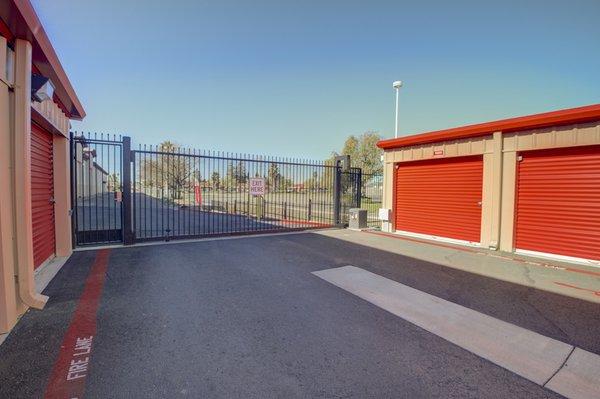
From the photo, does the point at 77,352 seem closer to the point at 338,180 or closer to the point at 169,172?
the point at 169,172

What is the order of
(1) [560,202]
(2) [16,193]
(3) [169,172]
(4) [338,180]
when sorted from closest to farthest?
(2) [16,193], (1) [560,202], (3) [169,172], (4) [338,180]

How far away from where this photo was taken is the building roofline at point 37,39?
3114mm

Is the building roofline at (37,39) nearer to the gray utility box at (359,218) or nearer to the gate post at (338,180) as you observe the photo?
the gate post at (338,180)

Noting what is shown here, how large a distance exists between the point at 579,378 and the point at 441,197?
7.43 meters

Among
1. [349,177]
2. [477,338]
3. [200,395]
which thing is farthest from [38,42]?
[349,177]

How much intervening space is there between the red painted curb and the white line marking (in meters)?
3.51

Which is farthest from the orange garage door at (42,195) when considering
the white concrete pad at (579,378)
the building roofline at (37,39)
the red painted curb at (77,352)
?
the white concrete pad at (579,378)

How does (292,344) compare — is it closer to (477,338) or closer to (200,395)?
(200,395)

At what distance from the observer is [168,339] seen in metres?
3.19

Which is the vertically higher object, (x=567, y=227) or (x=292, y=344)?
(x=567, y=227)

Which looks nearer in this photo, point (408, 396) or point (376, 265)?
point (408, 396)

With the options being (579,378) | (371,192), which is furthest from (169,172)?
(579,378)

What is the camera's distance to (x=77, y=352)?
9.55 ft

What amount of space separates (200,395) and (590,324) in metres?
4.72
